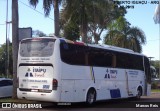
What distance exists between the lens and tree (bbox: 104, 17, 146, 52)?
49.3 m

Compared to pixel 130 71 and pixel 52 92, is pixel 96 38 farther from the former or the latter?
pixel 52 92

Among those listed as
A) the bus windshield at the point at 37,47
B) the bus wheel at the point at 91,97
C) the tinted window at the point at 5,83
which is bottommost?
the bus wheel at the point at 91,97

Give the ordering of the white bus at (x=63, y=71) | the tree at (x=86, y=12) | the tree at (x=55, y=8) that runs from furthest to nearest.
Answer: the tree at (x=86, y=12), the tree at (x=55, y=8), the white bus at (x=63, y=71)

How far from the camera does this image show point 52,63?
1797 centimetres

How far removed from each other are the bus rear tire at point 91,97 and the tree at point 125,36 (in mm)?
28942

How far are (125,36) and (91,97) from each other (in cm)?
3083

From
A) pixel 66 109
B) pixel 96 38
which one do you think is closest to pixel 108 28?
pixel 96 38

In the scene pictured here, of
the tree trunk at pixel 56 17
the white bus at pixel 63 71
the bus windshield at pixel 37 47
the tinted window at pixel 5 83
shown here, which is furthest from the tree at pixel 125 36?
the bus windshield at pixel 37 47

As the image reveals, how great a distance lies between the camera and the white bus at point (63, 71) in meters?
18.0

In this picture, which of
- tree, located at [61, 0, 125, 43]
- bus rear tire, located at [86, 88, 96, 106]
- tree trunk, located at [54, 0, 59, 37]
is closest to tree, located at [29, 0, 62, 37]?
tree trunk, located at [54, 0, 59, 37]

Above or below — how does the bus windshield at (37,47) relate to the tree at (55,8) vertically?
below

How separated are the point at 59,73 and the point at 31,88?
172 cm

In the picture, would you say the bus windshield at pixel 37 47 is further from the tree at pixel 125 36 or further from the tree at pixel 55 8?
the tree at pixel 125 36

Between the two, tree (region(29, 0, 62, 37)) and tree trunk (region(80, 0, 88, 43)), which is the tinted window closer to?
tree (region(29, 0, 62, 37))
